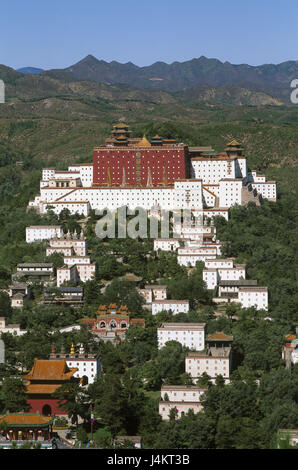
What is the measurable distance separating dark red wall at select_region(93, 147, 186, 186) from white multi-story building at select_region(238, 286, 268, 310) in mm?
16166

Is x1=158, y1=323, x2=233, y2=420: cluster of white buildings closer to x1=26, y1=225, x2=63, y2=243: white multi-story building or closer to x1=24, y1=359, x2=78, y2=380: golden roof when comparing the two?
x1=24, y1=359, x2=78, y2=380: golden roof

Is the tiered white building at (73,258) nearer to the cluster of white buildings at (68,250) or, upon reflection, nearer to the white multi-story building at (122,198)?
the cluster of white buildings at (68,250)

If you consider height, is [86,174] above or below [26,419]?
above

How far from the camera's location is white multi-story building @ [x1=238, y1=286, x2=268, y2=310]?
1863 inches

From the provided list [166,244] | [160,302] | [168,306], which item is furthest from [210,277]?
[166,244]

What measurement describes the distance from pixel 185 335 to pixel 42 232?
1701 cm

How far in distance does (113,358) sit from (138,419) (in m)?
5.32

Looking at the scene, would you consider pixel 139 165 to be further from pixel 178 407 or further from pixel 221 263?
pixel 178 407

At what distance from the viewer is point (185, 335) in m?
42.1

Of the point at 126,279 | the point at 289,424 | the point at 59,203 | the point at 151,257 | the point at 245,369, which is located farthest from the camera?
the point at 59,203

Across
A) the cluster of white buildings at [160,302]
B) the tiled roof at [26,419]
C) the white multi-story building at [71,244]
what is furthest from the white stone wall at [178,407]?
the white multi-story building at [71,244]

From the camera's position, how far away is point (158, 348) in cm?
4228

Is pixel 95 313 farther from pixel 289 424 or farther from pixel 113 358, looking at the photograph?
pixel 289 424

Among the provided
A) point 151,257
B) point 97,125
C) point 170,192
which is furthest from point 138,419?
point 97,125
